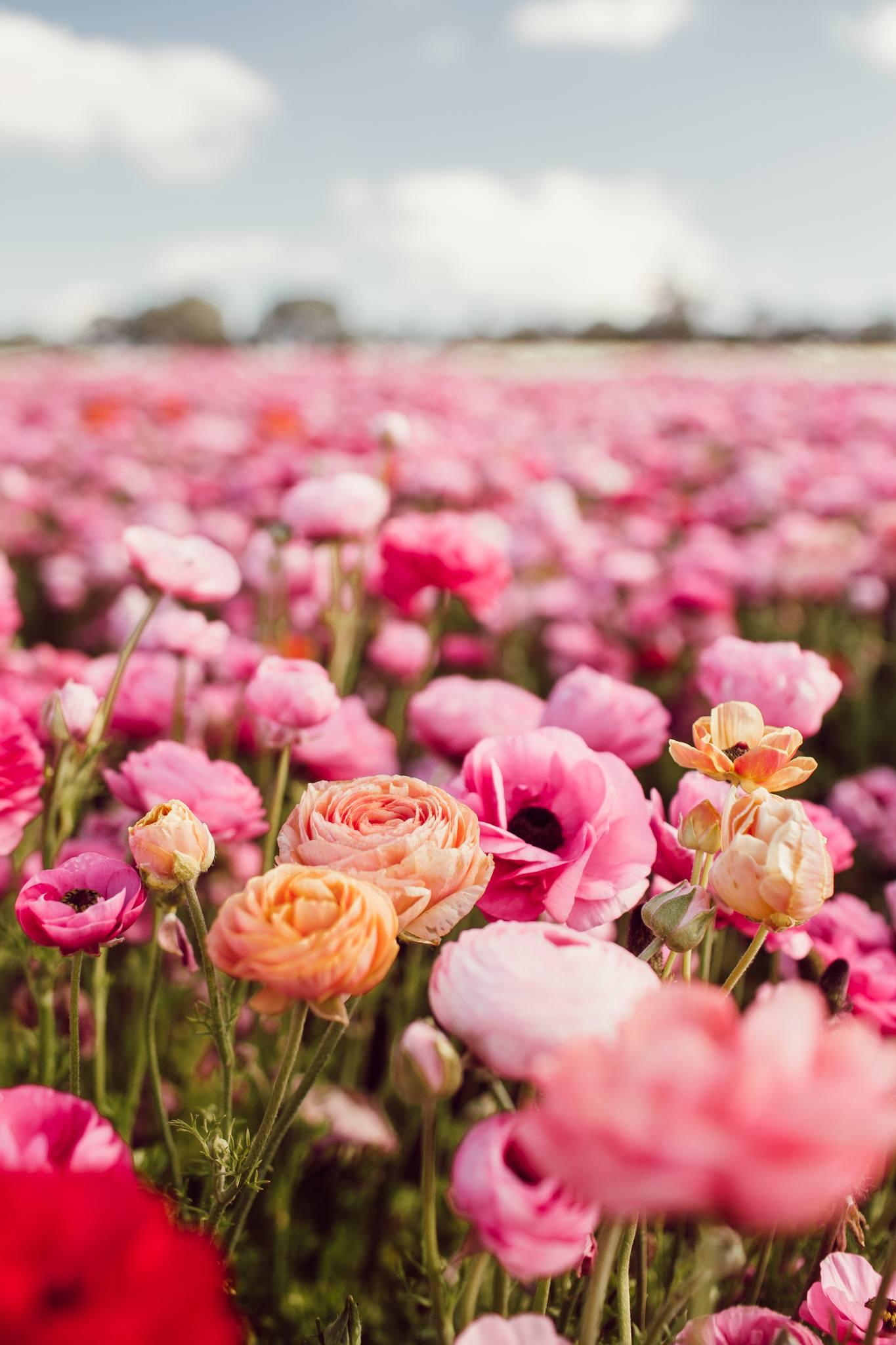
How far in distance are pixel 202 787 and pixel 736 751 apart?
1.29 ft

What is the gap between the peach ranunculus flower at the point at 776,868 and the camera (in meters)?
0.51

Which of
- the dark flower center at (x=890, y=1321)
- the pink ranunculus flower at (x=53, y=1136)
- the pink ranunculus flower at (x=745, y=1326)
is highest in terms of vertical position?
the pink ranunculus flower at (x=53, y=1136)

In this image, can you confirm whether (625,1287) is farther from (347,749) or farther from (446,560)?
(446,560)

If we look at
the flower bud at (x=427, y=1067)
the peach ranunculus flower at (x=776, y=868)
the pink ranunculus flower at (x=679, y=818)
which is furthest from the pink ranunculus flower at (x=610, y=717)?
the flower bud at (x=427, y=1067)

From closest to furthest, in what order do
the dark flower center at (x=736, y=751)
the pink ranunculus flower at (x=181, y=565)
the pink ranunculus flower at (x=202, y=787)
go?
the dark flower center at (x=736, y=751), the pink ranunculus flower at (x=202, y=787), the pink ranunculus flower at (x=181, y=565)

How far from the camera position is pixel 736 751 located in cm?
67

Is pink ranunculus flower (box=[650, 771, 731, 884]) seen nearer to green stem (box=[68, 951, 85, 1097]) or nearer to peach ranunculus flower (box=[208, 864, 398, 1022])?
peach ranunculus flower (box=[208, 864, 398, 1022])

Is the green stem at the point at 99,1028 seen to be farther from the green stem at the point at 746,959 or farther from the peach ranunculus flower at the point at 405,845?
the green stem at the point at 746,959

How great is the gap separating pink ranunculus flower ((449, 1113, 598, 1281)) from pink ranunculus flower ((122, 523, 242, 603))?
2.45 ft

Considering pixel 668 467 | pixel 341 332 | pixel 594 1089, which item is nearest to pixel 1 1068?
pixel 594 1089

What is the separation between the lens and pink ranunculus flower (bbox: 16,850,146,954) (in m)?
0.56

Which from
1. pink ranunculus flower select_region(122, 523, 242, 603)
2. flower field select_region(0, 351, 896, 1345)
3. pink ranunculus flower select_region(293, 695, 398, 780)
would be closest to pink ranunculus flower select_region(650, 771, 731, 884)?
flower field select_region(0, 351, 896, 1345)

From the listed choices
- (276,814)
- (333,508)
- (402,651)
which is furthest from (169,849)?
(402,651)

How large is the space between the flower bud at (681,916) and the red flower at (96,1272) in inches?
11.3
